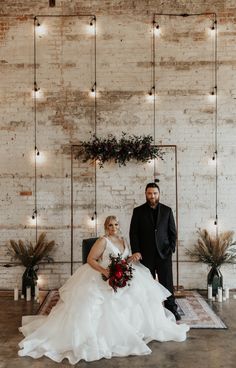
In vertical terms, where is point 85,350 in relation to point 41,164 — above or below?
below

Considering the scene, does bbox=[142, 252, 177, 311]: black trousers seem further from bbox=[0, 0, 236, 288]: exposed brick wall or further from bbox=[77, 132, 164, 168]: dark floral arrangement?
bbox=[77, 132, 164, 168]: dark floral arrangement

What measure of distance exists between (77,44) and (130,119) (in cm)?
157

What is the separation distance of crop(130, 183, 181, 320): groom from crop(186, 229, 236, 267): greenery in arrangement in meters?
1.40

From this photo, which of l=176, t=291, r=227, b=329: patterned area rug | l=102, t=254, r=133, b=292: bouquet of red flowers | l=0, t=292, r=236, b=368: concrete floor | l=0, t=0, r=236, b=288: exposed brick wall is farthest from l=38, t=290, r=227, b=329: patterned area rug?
l=102, t=254, r=133, b=292: bouquet of red flowers

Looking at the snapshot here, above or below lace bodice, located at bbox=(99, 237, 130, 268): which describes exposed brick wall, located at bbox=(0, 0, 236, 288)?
above

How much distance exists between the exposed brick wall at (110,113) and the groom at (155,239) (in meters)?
1.55

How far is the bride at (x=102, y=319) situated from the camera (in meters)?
4.36

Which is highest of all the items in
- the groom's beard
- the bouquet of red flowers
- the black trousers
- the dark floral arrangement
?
the dark floral arrangement

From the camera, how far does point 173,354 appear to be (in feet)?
14.5

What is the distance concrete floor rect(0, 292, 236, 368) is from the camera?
4.17 m

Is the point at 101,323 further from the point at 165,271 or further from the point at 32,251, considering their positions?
the point at 32,251

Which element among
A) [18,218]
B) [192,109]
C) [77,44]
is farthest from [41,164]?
[192,109]

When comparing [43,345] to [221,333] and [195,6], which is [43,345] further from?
[195,6]

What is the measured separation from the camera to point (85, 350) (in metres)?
4.29
